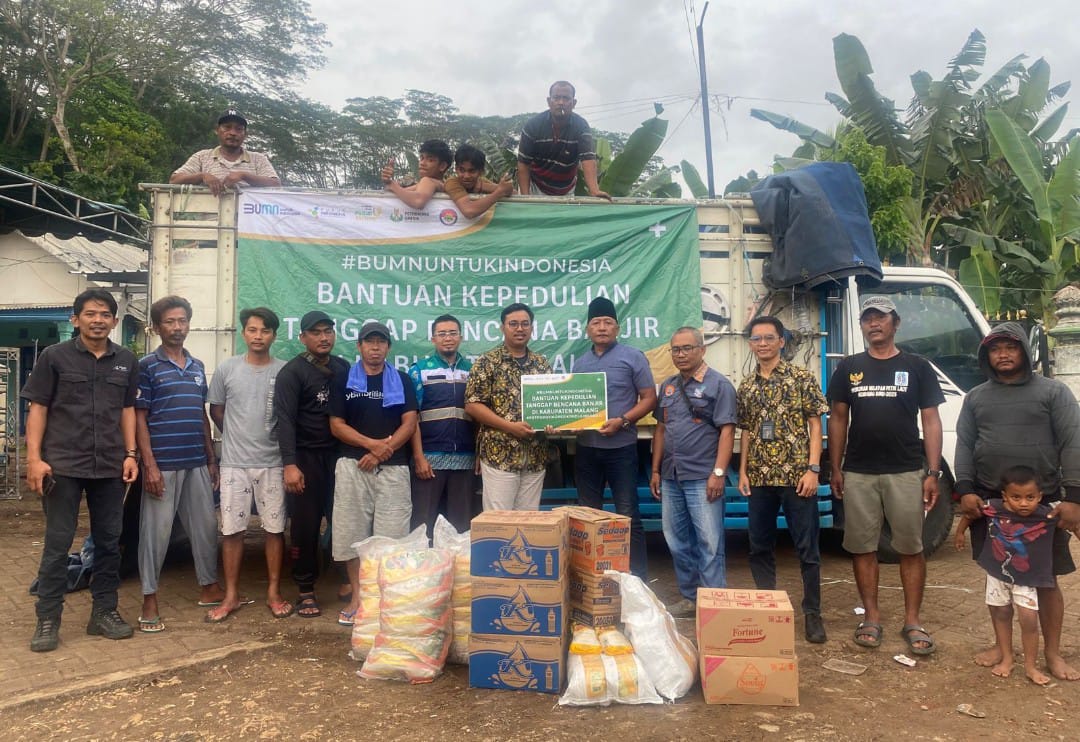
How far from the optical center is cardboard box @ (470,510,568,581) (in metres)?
3.21

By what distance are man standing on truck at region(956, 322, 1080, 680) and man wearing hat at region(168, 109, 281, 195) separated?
14.6 feet

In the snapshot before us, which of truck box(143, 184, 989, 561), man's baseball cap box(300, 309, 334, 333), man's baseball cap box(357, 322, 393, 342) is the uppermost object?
truck box(143, 184, 989, 561)

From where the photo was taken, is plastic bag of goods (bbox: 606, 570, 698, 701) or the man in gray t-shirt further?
the man in gray t-shirt

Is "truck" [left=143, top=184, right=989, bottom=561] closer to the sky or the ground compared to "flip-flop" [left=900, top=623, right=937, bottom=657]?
closer to the sky

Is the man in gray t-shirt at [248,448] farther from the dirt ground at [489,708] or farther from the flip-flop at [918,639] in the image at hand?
the flip-flop at [918,639]

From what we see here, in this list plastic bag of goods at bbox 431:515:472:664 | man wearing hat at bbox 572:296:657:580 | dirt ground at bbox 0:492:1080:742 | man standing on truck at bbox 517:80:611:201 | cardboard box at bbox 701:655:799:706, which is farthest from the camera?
man standing on truck at bbox 517:80:611:201

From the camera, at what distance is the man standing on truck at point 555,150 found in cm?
567

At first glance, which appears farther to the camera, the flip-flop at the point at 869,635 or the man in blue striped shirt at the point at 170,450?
the man in blue striped shirt at the point at 170,450

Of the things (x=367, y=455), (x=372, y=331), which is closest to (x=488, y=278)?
(x=372, y=331)

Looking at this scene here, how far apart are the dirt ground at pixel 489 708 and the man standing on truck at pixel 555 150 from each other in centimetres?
361

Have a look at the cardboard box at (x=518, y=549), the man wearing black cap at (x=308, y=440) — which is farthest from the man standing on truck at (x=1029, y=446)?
the man wearing black cap at (x=308, y=440)

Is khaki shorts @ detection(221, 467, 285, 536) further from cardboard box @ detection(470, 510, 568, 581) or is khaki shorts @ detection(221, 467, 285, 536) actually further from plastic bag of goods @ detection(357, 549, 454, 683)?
cardboard box @ detection(470, 510, 568, 581)

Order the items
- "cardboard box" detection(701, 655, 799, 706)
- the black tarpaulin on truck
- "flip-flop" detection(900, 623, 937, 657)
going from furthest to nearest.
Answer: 1. the black tarpaulin on truck
2. "flip-flop" detection(900, 623, 937, 657)
3. "cardboard box" detection(701, 655, 799, 706)

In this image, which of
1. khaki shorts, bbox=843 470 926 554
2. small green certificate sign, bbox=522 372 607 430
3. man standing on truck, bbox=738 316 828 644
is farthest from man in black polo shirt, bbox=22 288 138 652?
khaki shorts, bbox=843 470 926 554
